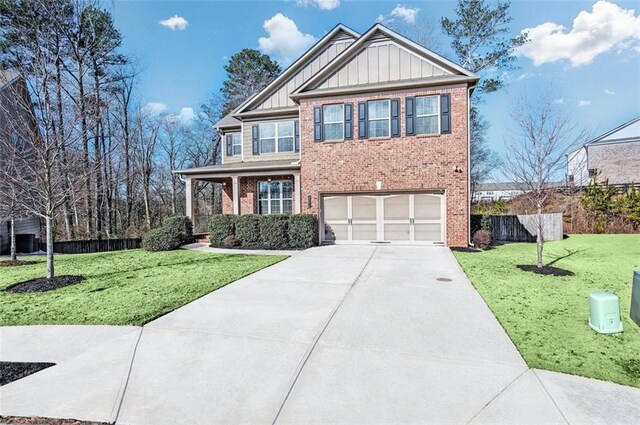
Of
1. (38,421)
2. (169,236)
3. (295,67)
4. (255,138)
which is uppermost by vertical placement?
(295,67)

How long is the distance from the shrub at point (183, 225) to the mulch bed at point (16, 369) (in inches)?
424

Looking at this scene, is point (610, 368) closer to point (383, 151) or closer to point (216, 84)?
point (383, 151)

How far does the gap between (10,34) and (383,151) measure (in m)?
20.0

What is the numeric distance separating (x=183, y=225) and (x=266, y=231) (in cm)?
401

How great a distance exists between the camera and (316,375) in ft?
10.3

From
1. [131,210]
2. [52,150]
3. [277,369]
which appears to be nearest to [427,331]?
[277,369]

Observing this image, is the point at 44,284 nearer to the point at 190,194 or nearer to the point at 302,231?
the point at 302,231

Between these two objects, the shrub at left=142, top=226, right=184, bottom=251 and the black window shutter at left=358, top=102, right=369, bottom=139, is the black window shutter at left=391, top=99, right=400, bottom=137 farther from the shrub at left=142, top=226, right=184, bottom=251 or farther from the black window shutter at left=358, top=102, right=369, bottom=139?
the shrub at left=142, top=226, right=184, bottom=251

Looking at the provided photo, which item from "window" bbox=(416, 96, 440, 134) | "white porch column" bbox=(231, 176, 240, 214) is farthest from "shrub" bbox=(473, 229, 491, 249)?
"white porch column" bbox=(231, 176, 240, 214)

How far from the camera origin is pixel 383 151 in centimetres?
1273

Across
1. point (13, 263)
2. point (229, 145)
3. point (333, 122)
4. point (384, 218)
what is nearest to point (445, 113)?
point (333, 122)

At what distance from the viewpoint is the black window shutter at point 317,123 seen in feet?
44.0

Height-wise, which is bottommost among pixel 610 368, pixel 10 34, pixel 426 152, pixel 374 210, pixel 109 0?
pixel 610 368

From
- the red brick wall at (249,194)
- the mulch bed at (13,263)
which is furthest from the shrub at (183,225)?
the mulch bed at (13,263)
